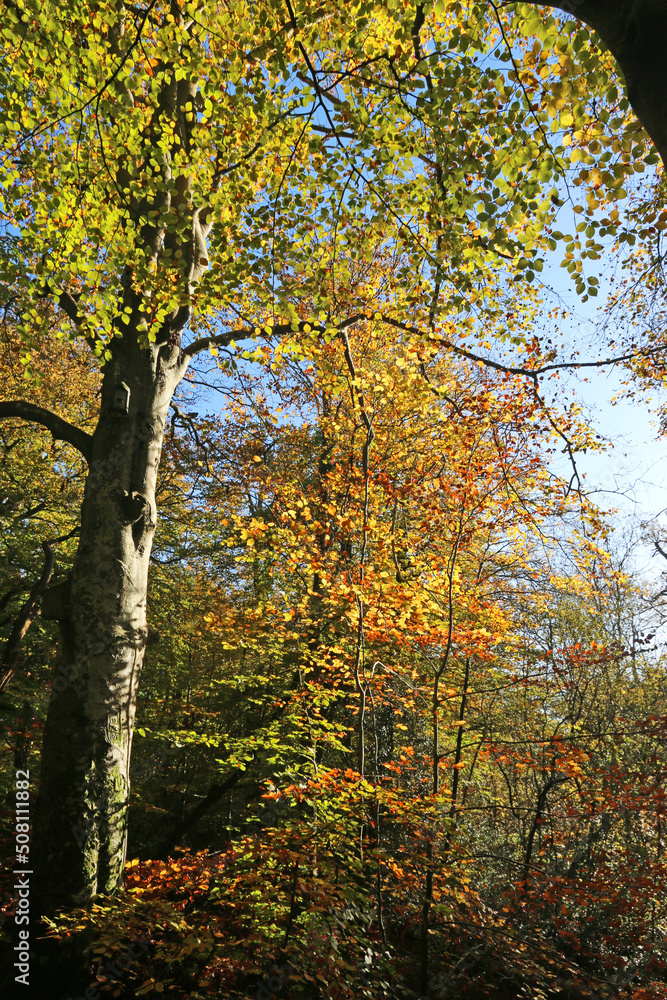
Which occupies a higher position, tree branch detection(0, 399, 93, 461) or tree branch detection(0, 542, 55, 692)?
Result: tree branch detection(0, 399, 93, 461)

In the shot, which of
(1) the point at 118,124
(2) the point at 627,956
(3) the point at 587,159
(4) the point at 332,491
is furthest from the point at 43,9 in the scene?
(2) the point at 627,956

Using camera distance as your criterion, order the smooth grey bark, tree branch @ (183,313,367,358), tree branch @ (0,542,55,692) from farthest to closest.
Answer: tree branch @ (183,313,367,358), tree branch @ (0,542,55,692), the smooth grey bark

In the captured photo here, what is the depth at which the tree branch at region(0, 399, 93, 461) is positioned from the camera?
4672 millimetres

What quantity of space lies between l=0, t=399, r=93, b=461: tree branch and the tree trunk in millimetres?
175

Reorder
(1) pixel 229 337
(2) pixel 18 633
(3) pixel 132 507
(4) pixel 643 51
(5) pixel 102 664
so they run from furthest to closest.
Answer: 1. (1) pixel 229 337
2. (2) pixel 18 633
3. (3) pixel 132 507
4. (5) pixel 102 664
5. (4) pixel 643 51

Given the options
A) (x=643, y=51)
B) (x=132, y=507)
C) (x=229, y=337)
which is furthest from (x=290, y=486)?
(x=643, y=51)

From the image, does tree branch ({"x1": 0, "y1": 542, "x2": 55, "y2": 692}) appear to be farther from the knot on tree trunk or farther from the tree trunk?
the knot on tree trunk

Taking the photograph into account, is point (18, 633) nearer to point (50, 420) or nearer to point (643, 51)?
point (50, 420)

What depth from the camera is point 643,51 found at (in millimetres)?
1545

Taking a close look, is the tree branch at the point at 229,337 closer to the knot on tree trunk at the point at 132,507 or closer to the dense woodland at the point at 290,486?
the dense woodland at the point at 290,486

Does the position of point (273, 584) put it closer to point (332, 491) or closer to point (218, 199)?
point (332, 491)

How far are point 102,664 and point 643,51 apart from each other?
4.43 metres

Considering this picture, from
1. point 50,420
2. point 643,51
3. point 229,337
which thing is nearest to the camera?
point 643,51

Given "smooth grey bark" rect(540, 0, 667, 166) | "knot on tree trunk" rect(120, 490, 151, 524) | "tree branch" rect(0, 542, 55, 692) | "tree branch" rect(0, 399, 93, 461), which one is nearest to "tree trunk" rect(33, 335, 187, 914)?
"knot on tree trunk" rect(120, 490, 151, 524)
